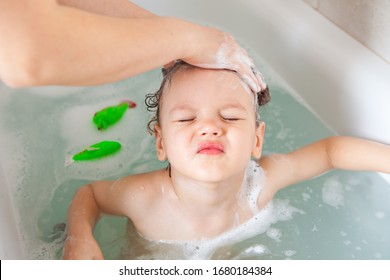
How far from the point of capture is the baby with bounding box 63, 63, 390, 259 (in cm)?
121

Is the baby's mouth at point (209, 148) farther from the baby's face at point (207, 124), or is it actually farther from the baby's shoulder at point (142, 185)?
the baby's shoulder at point (142, 185)

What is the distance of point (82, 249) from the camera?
47.2 inches

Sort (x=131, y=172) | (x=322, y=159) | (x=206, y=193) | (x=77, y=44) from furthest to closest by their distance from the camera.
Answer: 1. (x=131, y=172)
2. (x=322, y=159)
3. (x=206, y=193)
4. (x=77, y=44)

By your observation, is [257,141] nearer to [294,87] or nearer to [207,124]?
[207,124]

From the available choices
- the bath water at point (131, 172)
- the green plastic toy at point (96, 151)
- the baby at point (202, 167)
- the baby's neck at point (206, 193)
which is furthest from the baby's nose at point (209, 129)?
the green plastic toy at point (96, 151)

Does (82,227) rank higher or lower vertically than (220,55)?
lower

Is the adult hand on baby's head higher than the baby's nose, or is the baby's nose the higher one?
the adult hand on baby's head

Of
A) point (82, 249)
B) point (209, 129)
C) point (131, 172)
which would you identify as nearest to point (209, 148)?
point (209, 129)

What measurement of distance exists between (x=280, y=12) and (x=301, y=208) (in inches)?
24.7

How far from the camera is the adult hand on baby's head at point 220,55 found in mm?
1171

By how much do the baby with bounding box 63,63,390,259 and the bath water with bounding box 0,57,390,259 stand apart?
75mm

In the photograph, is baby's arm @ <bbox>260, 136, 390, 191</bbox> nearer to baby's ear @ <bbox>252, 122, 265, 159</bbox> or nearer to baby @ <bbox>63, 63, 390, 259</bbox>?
baby @ <bbox>63, 63, 390, 259</bbox>

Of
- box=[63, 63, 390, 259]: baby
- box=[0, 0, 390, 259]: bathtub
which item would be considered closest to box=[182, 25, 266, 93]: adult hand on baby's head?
box=[63, 63, 390, 259]: baby

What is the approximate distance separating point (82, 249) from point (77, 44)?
46cm
